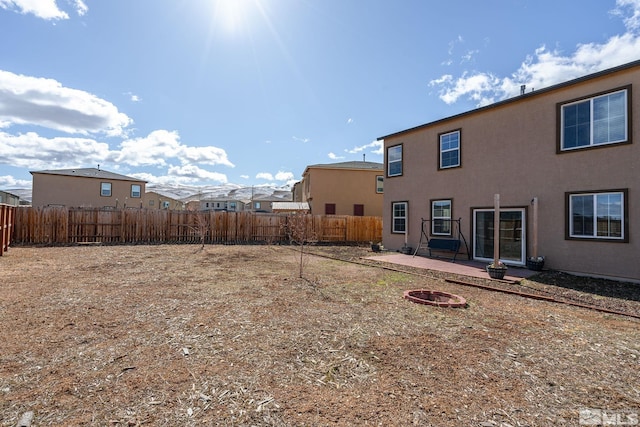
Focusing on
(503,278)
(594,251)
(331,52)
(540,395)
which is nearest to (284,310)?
(540,395)

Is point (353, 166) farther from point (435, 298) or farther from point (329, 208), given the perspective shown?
point (435, 298)

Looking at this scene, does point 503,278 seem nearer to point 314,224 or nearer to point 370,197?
point 314,224

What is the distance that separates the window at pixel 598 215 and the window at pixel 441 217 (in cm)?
369

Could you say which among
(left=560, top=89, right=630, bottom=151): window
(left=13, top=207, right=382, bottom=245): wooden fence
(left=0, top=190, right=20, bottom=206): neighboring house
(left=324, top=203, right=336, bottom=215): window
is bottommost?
(left=13, top=207, right=382, bottom=245): wooden fence

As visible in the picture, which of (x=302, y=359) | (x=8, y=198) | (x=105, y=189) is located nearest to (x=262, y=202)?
(x=105, y=189)

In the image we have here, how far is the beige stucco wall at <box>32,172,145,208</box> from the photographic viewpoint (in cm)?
2542

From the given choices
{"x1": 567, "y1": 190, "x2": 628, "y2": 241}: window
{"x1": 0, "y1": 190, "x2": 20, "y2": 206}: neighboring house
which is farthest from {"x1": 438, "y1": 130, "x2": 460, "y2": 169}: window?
{"x1": 0, "y1": 190, "x2": 20, "y2": 206}: neighboring house

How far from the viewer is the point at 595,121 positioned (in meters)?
7.70

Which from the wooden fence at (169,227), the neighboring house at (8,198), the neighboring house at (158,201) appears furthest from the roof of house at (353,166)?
the neighboring house at (8,198)

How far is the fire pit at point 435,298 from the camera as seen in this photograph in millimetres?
5219

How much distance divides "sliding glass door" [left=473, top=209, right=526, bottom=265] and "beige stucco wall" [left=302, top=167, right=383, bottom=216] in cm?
1330

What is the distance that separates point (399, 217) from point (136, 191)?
87.1 ft

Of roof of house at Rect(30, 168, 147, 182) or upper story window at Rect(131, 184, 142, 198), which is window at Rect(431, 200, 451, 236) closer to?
roof of house at Rect(30, 168, 147, 182)

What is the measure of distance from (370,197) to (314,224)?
24.1 feet
